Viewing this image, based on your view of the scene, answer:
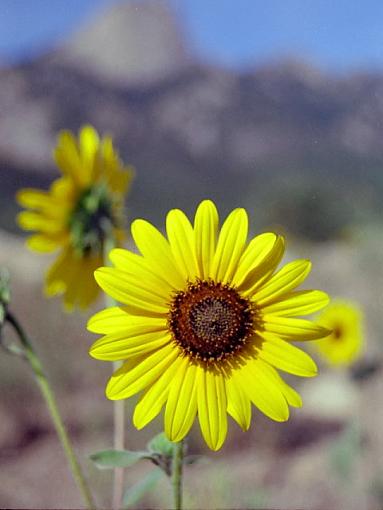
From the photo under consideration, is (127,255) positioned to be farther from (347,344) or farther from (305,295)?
(347,344)

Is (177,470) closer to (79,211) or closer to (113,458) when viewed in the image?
(113,458)

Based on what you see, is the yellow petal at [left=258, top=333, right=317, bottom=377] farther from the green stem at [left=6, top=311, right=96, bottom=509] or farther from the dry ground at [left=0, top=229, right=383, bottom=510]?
the dry ground at [left=0, top=229, right=383, bottom=510]

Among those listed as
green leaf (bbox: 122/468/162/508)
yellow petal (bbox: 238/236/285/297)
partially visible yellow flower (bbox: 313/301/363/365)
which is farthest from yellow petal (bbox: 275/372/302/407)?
partially visible yellow flower (bbox: 313/301/363/365)

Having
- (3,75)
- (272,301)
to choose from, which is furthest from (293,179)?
(3,75)

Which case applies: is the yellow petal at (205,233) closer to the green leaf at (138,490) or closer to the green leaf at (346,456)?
the green leaf at (138,490)

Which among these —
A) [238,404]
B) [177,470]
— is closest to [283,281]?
[238,404]

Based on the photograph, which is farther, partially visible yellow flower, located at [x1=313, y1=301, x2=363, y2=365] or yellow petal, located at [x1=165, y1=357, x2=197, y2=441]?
partially visible yellow flower, located at [x1=313, y1=301, x2=363, y2=365]
